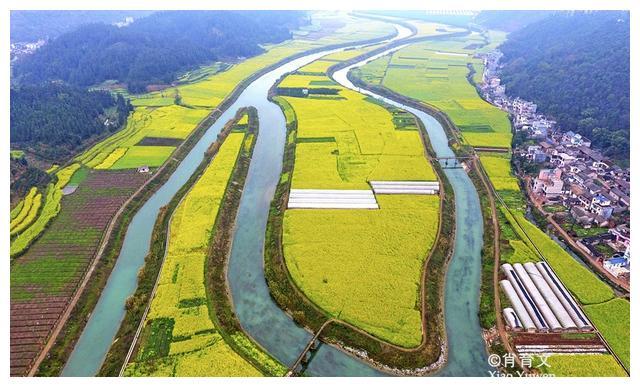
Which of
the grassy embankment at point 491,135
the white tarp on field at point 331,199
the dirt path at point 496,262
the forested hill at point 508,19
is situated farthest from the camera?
the forested hill at point 508,19

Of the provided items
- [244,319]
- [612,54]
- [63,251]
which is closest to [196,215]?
[63,251]

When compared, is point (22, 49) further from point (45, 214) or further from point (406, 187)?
point (406, 187)

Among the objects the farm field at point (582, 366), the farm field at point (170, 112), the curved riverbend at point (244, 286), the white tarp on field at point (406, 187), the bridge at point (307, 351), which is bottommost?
the farm field at point (582, 366)

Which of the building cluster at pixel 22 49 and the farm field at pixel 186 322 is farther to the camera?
the building cluster at pixel 22 49

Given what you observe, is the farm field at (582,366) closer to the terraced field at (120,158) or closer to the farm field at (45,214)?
the terraced field at (120,158)

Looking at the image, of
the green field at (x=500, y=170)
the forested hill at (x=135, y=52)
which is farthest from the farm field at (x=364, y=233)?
the forested hill at (x=135, y=52)

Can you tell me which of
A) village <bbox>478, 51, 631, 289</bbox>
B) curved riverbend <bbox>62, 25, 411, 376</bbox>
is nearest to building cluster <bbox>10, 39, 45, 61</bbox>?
curved riverbend <bbox>62, 25, 411, 376</bbox>
